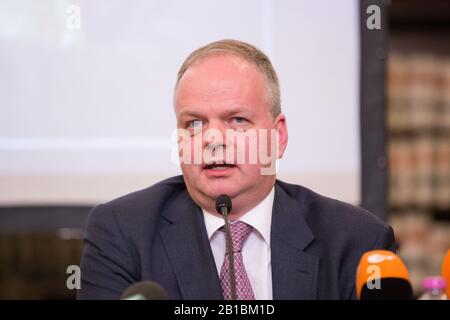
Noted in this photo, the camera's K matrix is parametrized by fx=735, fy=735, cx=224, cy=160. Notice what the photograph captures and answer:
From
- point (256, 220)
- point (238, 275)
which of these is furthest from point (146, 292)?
point (256, 220)

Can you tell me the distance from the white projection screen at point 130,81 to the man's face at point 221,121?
95 cm

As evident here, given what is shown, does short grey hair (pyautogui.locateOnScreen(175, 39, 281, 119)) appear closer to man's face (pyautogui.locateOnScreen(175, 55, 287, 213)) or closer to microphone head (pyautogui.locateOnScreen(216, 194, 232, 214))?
man's face (pyautogui.locateOnScreen(175, 55, 287, 213))

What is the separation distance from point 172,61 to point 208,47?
3.10 ft

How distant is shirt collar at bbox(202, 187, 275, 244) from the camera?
1607 millimetres

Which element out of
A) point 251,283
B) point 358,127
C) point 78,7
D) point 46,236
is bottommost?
point 46,236

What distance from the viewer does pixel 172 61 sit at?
8.40 ft

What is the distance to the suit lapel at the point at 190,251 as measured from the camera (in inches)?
58.8

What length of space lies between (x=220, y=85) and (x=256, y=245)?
35 cm

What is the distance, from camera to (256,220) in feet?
5.32

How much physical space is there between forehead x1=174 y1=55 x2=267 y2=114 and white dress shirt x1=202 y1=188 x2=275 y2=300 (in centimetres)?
24

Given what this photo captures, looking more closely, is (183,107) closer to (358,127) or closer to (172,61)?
(172,61)

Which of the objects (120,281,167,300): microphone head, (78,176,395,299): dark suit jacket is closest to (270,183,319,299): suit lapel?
(78,176,395,299): dark suit jacket
